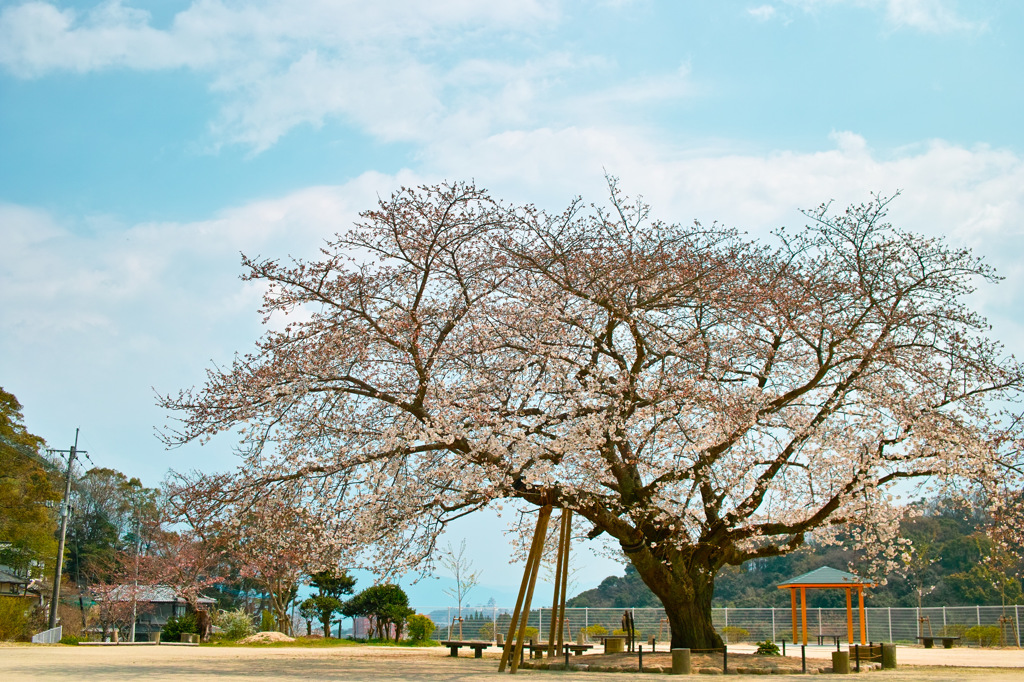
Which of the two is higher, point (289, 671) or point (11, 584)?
point (289, 671)

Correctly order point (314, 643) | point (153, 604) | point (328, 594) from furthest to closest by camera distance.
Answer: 1. point (153, 604)
2. point (328, 594)
3. point (314, 643)

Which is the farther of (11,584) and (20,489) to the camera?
(11,584)

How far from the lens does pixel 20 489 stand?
97.4 ft

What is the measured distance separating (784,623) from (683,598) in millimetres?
22513

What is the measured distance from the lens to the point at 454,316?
12844 mm

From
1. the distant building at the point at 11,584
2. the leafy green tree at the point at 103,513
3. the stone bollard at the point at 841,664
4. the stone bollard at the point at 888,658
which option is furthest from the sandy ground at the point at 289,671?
the leafy green tree at the point at 103,513

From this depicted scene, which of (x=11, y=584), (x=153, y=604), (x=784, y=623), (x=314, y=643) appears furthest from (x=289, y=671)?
(x=153, y=604)

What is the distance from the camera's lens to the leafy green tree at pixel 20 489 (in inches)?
1145

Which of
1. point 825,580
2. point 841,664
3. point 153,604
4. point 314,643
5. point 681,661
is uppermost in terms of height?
point 825,580

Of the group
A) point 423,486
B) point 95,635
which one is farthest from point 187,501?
point 95,635

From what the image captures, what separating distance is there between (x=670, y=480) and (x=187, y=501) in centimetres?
744

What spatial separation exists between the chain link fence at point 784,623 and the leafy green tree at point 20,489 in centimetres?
1493

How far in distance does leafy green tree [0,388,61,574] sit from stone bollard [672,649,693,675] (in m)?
25.7

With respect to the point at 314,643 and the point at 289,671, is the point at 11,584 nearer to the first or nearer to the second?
the point at 314,643
